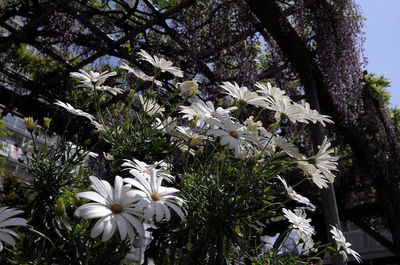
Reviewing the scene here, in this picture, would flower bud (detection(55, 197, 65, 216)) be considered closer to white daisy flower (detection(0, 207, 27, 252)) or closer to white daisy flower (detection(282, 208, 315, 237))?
white daisy flower (detection(0, 207, 27, 252))

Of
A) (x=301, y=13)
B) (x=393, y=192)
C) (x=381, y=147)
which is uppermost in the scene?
(x=301, y=13)

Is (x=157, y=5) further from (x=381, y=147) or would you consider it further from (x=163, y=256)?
(x=163, y=256)

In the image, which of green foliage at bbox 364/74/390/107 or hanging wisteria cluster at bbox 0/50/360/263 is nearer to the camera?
hanging wisteria cluster at bbox 0/50/360/263

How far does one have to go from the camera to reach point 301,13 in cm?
417

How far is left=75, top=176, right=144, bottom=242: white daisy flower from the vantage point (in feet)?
2.26

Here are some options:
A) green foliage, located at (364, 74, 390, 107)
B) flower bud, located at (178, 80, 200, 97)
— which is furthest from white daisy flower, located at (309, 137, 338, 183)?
green foliage, located at (364, 74, 390, 107)

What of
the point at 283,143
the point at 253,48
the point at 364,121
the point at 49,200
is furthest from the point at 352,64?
the point at 49,200

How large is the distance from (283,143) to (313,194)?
599cm

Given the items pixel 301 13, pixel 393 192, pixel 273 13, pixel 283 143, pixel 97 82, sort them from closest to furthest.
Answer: pixel 283 143
pixel 97 82
pixel 273 13
pixel 301 13
pixel 393 192

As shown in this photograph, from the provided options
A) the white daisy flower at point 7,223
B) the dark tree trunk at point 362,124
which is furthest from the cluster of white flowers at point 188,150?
the dark tree trunk at point 362,124

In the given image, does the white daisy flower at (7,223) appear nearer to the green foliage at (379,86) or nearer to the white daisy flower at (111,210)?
the white daisy flower at (111,210)

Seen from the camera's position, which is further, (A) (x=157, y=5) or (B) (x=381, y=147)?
(B) (x=381, y=147)

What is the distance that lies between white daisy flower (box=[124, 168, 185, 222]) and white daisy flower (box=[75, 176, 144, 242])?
0.06 feet

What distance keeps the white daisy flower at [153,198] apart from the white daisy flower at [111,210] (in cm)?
2
